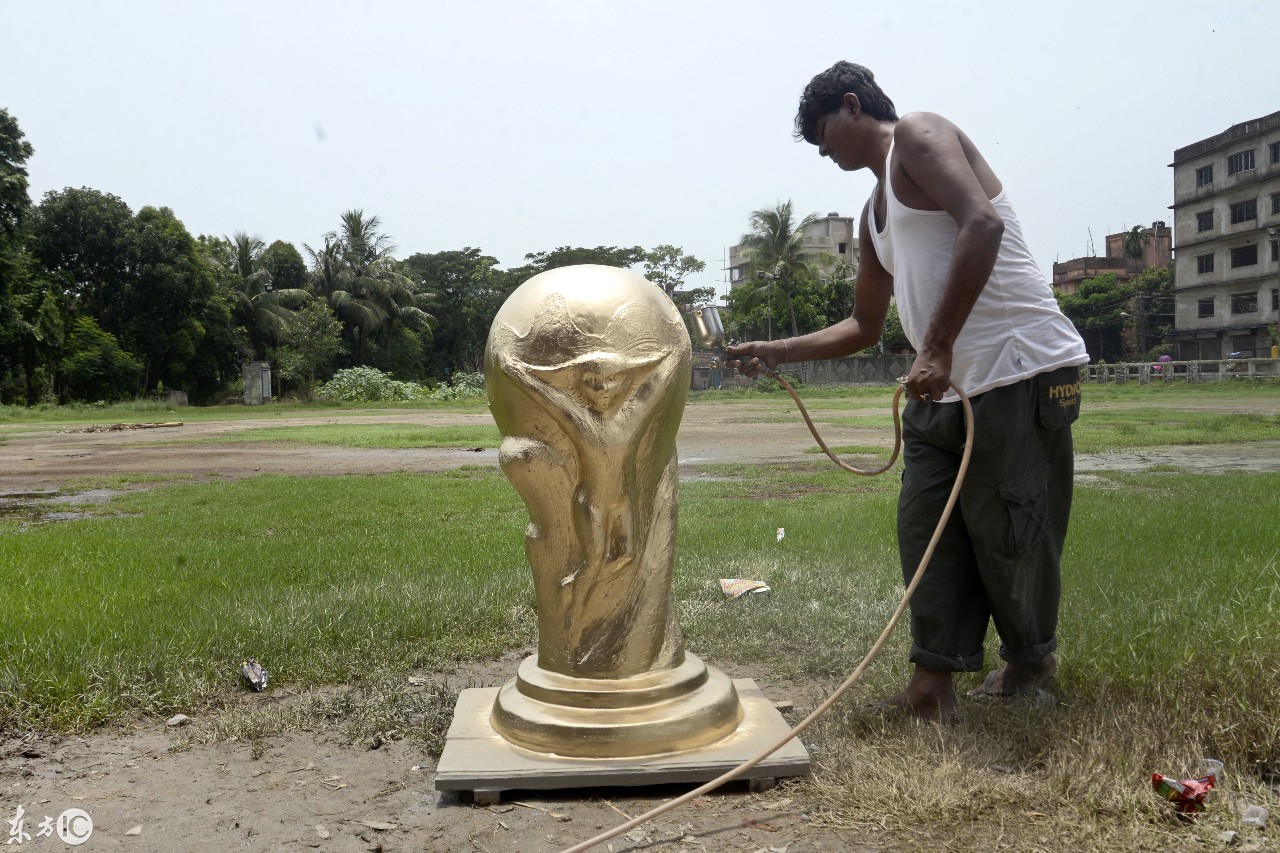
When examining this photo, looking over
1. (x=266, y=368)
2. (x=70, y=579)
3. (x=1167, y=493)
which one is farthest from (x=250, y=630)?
(x=266, y=368)

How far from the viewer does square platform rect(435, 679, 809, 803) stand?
93.4 inches

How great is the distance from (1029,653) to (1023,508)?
0.42 meters

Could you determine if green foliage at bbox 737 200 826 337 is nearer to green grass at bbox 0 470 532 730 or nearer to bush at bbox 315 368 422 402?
bush at bbox 315 368 422 402

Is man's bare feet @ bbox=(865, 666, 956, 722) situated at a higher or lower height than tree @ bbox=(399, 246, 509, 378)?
lower

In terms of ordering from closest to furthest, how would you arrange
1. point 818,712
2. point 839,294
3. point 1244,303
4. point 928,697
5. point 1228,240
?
1. point 818,712
2. point 928,697
3. point 1228,240
4. point 1244,303
5. point 839,294

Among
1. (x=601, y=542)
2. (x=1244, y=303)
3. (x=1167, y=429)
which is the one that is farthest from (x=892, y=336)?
(x=601, y=542)

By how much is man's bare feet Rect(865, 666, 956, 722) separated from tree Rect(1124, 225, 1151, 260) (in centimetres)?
6307

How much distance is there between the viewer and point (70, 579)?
15.6ft

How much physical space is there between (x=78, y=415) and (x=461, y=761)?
93.8 feet

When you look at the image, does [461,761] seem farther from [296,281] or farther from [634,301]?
[296,281]

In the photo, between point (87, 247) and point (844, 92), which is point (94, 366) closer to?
point (87, 247)

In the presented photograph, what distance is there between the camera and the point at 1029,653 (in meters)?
2.71

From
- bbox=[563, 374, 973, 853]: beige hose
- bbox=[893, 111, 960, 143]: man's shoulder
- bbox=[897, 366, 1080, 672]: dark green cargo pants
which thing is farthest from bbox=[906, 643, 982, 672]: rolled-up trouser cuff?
bbox=[893, 111, 960, 143]: man's shoulder

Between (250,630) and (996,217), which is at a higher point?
(996,217)
